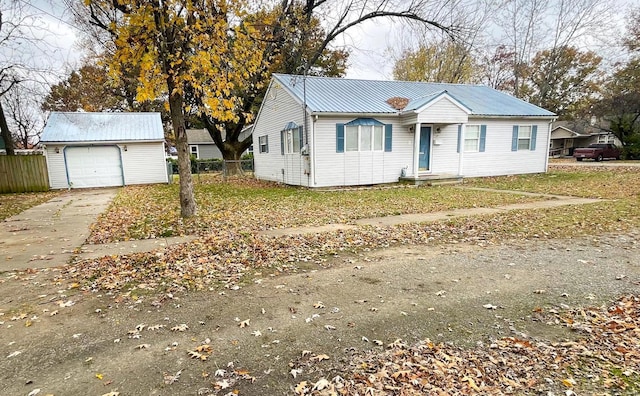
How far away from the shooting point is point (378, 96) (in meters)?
15.6

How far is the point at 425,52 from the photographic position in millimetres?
27953

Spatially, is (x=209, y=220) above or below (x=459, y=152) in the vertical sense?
below

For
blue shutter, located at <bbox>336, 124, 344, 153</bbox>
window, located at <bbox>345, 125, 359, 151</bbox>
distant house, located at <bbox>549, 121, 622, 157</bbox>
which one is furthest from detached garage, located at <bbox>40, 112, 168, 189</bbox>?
distant house, located at <bbox>549, 121, 622, 157</bbox>

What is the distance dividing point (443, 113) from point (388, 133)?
2510mm

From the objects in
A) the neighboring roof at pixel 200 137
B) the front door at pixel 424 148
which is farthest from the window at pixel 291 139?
the neighboring roof at pixel 200 137

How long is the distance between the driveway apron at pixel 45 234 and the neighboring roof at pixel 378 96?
27.4 feet

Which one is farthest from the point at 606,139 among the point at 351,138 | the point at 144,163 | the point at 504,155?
the point at 144,163

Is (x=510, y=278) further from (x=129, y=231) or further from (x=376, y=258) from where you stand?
(x=129, y=231)

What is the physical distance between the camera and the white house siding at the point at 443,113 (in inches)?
545

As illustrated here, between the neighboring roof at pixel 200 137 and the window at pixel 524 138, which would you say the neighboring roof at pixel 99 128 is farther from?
the window at pixel 524 138

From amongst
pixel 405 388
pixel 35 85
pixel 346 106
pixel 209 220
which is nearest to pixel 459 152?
pixel 346 106

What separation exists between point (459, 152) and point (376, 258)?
A: 12224mm

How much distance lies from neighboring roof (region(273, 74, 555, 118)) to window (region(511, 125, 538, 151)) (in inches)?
28.3

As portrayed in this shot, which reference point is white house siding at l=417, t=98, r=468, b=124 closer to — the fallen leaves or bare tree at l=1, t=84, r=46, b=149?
the fallen leaves
